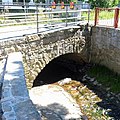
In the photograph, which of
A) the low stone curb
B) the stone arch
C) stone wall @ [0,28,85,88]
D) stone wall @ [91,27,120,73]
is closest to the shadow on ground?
the stone arch

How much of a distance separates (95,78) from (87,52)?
148 cm

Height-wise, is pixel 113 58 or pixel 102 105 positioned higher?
pixel 113 58

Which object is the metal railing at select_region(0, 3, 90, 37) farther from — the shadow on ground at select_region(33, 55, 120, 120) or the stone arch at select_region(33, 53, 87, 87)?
the shadow on ground at select_region(33, 55, 120, 120)

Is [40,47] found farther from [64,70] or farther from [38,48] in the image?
[64,70]

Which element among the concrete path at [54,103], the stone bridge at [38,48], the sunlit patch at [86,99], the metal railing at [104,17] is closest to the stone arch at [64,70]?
the stone bridge at [38,48]

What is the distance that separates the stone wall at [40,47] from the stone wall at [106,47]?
118 cm

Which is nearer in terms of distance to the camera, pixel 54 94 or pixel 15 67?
pixel 15 67

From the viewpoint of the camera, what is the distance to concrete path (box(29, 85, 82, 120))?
7.47 m

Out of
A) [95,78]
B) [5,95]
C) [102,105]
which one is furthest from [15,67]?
[95,78]

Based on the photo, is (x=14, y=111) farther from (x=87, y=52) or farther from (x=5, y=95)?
(x=87, y=52)

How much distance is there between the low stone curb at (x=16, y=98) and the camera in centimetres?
327

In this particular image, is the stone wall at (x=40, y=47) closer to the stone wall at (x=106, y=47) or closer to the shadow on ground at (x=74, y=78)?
the stone wall at (x=106, y=47)

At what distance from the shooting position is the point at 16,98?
3826mm

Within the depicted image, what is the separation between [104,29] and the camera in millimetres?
10391
